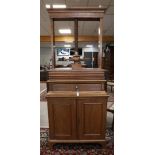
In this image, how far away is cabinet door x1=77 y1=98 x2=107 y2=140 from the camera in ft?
9.86

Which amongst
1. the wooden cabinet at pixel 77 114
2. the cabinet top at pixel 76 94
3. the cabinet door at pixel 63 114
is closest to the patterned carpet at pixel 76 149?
the wooden cabinet at pixel 77 114

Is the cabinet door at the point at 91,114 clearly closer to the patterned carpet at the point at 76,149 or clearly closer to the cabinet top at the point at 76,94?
the cabinet top at the point at 76,94

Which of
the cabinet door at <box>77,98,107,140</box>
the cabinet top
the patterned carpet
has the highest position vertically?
the cabinet top

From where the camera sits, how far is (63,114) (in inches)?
119

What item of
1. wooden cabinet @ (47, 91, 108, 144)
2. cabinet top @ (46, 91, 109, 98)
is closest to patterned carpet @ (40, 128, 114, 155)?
wooden cabinet @ (47, 91, 108, 144)

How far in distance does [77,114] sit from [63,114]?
0.20 metres

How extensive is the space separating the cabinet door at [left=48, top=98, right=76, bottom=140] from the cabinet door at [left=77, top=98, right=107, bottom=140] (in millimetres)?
89

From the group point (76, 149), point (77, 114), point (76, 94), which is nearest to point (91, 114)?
point (77, 114)

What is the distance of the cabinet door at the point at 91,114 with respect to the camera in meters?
3.01

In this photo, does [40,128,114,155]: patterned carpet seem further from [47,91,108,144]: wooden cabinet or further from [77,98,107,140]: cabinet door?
[77,98,107,140]: cabinet door
